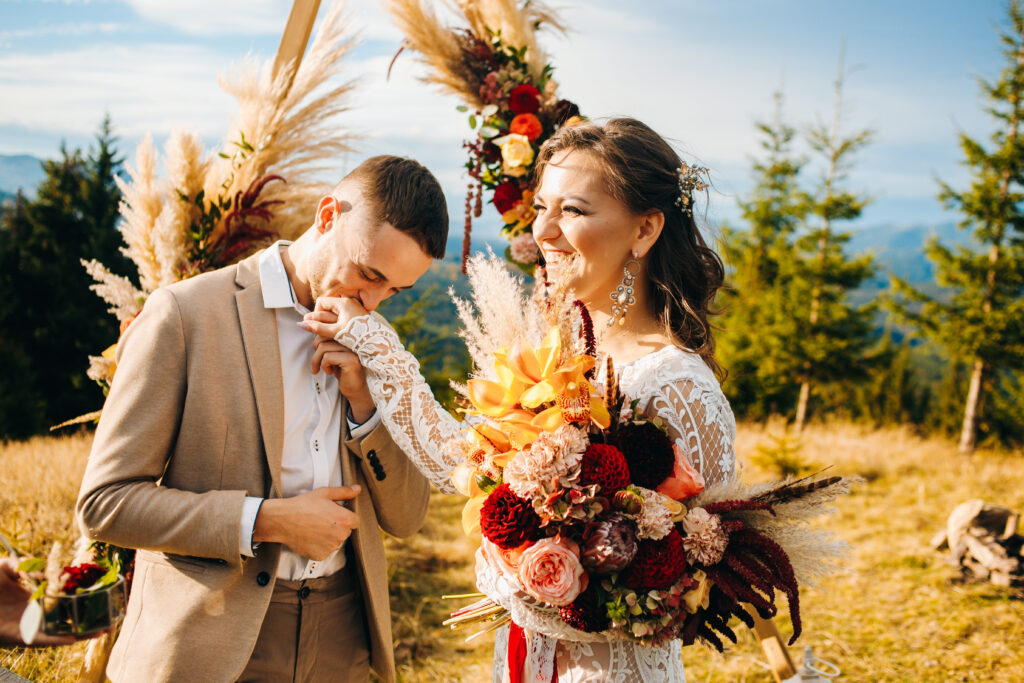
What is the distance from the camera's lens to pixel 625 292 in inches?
89.1

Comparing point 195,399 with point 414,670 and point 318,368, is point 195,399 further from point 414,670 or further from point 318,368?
point 414,670

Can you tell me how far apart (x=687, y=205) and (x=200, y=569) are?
2008 mm

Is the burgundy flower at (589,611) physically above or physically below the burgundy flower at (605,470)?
below

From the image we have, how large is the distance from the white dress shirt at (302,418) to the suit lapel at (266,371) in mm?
57

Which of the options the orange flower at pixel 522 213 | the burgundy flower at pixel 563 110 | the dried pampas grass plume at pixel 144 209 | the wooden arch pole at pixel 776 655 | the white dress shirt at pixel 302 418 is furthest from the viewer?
the orange flower at pixel 522 213

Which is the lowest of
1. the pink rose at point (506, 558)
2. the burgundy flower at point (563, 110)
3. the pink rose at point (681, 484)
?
the pink rose at point (506, 558)

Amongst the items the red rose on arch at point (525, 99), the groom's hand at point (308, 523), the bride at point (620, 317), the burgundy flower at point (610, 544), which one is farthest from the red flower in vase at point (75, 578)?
the red rose on arch at point (525, 99)

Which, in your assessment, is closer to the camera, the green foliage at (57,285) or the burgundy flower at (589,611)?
the burgundy flower at (589,611)

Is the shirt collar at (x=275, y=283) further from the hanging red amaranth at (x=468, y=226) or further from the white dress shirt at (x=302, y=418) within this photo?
the hanging red amaranth at (x=468, y=226)

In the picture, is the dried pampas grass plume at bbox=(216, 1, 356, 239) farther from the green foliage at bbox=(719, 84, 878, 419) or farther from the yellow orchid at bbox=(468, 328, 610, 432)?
the green foliage at bbox=(719, 84, 878, 419)

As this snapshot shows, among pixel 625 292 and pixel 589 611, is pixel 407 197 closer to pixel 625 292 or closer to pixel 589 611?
pixel 625 292

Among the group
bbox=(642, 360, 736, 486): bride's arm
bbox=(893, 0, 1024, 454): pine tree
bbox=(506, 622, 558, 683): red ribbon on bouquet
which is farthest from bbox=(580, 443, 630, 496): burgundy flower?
bbox=(893, 0, 1024, 454): pine tree

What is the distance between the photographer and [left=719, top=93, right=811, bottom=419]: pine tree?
14500 millimetres

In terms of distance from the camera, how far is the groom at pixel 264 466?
5.69ft
